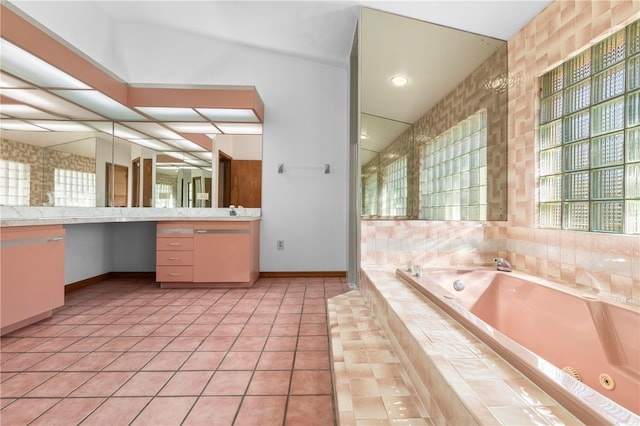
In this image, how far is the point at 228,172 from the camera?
12.2 feet

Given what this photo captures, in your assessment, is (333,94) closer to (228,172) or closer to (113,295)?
(228,172)

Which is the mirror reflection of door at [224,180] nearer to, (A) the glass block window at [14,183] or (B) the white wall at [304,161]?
(B) the white wall at [304,161]

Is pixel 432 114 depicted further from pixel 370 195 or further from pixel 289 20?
pixel 289 20

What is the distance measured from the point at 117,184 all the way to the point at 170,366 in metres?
2.74

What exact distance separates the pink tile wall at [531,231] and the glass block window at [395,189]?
0.39 feet

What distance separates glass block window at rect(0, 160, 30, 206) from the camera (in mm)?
2297

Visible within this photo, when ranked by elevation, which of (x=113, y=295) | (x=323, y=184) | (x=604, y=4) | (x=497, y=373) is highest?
(x=604, y=4)

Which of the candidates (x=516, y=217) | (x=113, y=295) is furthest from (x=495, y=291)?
(x=113, y=295)

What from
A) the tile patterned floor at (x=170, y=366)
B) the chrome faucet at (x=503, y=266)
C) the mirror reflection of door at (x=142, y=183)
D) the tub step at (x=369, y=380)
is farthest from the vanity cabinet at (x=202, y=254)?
the chrome faucet at (x=503, y=266)

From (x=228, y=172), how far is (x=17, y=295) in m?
2.28

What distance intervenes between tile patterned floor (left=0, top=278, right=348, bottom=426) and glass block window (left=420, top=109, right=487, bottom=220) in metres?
1.34

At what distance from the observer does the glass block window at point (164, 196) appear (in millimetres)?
3631

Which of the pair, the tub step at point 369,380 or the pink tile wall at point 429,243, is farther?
the pink tile wall at point 429,243

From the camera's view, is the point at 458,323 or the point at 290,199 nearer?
the point at 458,323
